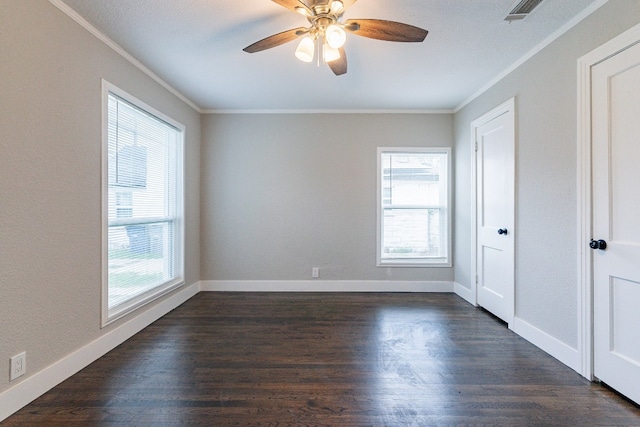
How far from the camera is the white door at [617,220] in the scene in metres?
1.78

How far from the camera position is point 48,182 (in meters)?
1.95

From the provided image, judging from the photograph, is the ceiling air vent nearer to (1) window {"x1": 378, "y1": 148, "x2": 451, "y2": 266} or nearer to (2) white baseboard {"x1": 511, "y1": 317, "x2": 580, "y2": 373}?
(1) window {"x1": 378, "y1": 148, "x2": 451, "y2": 266}

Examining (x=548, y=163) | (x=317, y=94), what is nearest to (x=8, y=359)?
(x=317, y=94)

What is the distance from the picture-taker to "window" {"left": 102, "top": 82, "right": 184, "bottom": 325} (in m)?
2.56

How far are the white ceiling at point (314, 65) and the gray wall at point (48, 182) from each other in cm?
32

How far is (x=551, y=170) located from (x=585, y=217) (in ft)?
1.62

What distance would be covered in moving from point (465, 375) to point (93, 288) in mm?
2795

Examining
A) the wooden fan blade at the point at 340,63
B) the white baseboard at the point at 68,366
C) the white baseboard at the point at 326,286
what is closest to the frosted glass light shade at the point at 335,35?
the wooden fan blade at the point at 340,63

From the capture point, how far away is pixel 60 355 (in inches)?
80.4

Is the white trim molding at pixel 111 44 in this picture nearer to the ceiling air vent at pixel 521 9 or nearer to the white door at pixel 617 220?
the ceiling air vent at pixel 521 9

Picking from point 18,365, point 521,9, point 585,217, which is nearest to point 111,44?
point 18,365

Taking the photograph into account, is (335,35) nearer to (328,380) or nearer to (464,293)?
(328,380)

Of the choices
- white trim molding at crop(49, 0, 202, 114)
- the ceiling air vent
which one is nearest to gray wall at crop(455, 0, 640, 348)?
the ceiling air vent

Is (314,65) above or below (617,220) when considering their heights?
above
